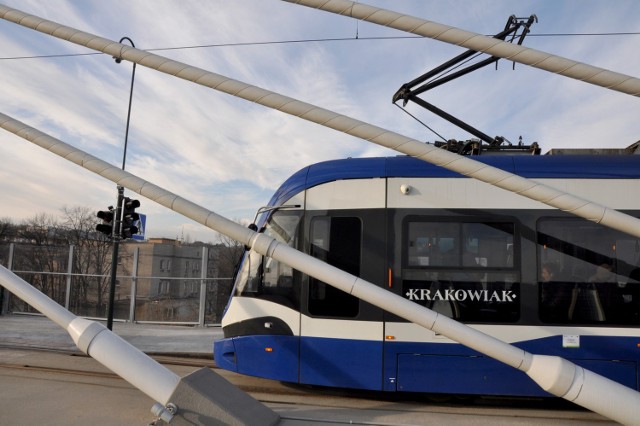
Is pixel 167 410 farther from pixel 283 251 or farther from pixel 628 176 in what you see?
pixel 628 176

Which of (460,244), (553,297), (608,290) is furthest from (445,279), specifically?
(608,290)

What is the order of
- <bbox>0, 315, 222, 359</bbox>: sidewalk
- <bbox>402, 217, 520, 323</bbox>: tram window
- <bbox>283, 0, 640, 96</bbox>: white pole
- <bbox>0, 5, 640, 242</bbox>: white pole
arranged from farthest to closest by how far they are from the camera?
<bbox>0, 315, 222, 359</bbox>: sidewalk
<bbox>402, 217, 520, 323</bbox>: tram window
<bbox>283, 0, 640, 96</bbox>: white pole
<bbox>0, 5, 640, 242</bbox>: white pole

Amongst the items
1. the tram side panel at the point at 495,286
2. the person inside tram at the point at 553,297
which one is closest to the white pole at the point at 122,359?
the tram side panel at the point at 495,286

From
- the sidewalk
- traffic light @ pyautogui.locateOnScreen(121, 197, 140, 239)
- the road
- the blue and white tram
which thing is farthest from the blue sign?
the blue and white tram

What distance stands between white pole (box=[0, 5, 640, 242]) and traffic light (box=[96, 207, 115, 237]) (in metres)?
7.02

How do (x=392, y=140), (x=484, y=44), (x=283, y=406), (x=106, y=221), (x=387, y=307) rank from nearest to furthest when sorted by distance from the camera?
1. (x=387, y=307)
2. (x=392, y=140)
3. (x=484, y=44)
4. (x=283, y=406)
5. (x=106, y=221)

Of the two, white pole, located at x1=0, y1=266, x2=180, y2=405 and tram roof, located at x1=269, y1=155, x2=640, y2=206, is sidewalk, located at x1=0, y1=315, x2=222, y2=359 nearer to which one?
tram roof, located at x1=269, y1=155, x2=640, y2=206

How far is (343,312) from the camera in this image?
6.52 meters

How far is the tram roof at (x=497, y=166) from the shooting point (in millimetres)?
6566

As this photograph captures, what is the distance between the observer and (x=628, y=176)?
255 inches

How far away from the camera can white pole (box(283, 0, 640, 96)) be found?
552cm

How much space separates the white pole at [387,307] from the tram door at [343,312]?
2286mm

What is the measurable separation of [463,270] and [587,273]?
158 centimetres

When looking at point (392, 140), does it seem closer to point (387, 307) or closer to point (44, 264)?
point (387, 307)
